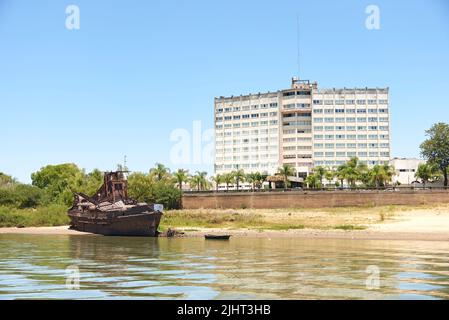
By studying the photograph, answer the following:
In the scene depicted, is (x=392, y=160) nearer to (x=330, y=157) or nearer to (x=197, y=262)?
(x=330, y=157)

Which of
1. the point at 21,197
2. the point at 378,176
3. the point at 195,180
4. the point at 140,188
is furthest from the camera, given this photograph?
the point at 195,180

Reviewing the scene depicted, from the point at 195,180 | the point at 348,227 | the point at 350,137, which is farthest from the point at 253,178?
the point at 348,227

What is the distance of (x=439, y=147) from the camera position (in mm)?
139750

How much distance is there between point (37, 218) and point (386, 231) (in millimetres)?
65255

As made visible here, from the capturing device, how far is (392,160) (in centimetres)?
15975

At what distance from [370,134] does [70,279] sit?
13820 centimetres

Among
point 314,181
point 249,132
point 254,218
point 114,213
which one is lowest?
point 254,218

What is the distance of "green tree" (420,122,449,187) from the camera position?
139250mm

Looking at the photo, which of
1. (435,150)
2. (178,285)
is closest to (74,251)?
(178,285)

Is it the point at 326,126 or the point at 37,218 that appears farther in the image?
the point at 326,126

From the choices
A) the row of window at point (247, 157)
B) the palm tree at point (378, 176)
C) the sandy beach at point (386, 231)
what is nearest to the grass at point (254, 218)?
the sandy beach at point (386, 231)

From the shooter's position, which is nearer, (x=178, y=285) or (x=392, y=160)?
(x=178, y=285)

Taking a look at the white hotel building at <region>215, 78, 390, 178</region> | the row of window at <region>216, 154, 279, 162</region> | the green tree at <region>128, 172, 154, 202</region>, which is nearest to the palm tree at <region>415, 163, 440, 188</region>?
the white hotel building at <region>215, 78, 390, 178</region>

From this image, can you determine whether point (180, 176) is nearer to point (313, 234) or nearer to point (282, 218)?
point (282, 218)
